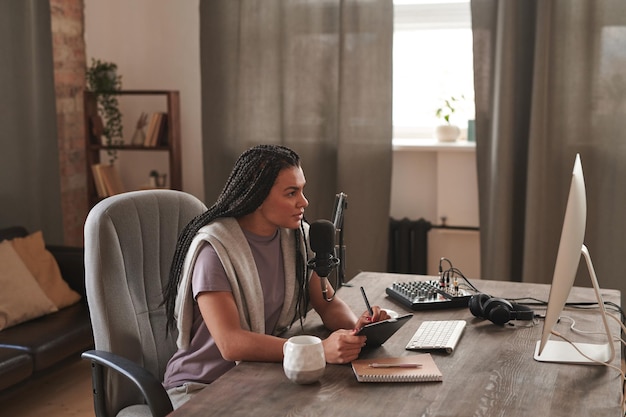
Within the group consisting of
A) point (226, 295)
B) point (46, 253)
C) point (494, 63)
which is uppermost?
point (494, 63)

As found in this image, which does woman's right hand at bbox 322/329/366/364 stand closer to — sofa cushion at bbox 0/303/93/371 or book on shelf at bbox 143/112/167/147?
sofa cushion at bbox 0/303/93/371

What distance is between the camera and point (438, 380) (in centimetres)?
177

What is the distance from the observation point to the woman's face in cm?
211

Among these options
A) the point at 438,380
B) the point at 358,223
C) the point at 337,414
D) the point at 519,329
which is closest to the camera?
the point at 337,414

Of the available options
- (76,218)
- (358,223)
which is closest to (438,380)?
(358,223)

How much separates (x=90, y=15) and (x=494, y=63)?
2428mm

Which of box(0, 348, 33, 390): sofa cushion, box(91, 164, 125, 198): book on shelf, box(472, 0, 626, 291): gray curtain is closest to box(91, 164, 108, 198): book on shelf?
box(91, 164, 125, 198): book on shelf

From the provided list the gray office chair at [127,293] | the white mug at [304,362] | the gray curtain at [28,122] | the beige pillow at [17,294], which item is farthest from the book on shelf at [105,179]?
the white mug at [304,362]

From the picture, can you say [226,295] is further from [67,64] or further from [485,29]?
[67,64]

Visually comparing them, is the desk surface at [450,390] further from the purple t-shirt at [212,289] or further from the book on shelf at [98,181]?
the book on shelf at [98,181]

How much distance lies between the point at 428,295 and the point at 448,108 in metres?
2.25

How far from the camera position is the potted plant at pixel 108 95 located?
4742 millimetres

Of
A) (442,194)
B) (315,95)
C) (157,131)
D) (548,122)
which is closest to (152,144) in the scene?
(157,131)

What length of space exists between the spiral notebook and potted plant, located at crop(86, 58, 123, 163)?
3297 millimetres
